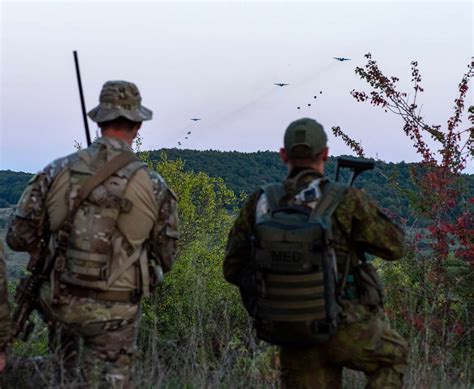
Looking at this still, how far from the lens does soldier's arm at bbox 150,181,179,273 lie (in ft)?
16.1

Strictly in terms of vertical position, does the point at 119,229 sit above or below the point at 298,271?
above

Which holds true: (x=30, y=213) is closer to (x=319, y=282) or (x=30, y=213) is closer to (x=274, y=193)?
(x=274, y=193)

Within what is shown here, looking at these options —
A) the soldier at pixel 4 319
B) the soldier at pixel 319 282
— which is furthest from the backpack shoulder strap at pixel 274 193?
the soldier at pixel 4 319

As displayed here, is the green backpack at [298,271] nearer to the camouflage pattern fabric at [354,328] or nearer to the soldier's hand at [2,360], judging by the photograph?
the camouflage pattern fabric at [354,328]

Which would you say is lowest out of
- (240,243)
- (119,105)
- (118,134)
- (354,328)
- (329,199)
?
(354,328)

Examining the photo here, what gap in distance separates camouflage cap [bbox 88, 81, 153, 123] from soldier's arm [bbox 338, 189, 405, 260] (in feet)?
4.18

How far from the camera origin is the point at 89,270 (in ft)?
15.4

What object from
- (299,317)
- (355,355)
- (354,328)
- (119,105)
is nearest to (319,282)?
(299,317)

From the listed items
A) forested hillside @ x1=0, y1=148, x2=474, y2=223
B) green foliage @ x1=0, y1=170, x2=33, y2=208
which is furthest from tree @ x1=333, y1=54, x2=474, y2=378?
green foliage @ x1=0, y1=170, x2=33, y2=208

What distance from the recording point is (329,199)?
4422 millimetres

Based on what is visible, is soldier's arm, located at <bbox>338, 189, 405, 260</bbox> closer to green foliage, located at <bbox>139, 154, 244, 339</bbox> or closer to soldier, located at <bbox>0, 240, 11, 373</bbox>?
soldier, located at <bbox>0, 240, 11, 373</bbox>

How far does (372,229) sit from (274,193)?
1.70 ft

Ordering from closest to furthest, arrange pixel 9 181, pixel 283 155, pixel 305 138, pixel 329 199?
1. pixel 329 199
2. pixel 305 138
3. pixel 283 155
4. pixel 9 181

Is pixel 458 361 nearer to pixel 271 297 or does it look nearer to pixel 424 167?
pixel 424 167
